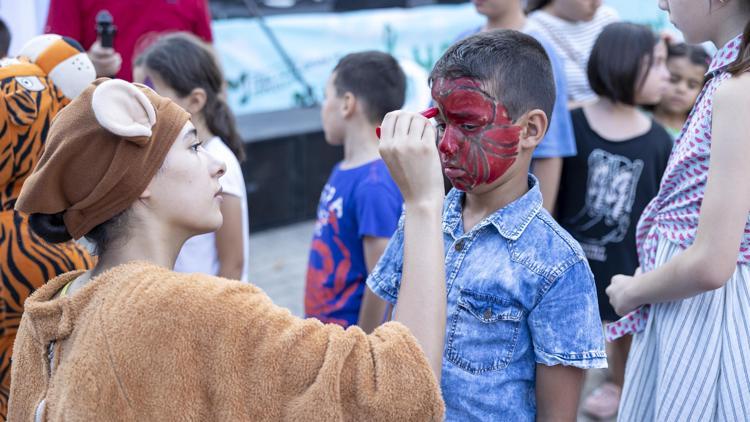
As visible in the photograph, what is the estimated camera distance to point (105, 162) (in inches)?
57.1

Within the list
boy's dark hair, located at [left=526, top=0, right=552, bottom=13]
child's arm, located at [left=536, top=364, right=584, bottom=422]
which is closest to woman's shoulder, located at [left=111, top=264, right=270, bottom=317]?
child's arm, located at [left=536, top=364, right=584, bottom=422]

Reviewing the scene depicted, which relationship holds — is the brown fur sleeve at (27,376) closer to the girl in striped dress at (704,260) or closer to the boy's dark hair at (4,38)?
the girl in striped dress at (704,260)

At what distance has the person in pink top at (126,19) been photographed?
403 centimetres

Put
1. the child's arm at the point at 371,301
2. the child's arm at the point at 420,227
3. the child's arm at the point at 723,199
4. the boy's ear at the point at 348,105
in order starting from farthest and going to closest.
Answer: the boy's ear at the point at 348,105 → the child's arm at the point at 371,301 → the child's arm at the point at 723,199 → the child's arm at the point at 420,227

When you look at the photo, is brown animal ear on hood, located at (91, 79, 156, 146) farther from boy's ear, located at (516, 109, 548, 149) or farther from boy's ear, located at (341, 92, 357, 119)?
boy's ear, located at (341, 92, 357, 119)

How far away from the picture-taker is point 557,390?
5.69ft

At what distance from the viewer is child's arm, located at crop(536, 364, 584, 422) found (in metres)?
1.73

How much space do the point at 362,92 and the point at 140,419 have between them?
1.83 metres

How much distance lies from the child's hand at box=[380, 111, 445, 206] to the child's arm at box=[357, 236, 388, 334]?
3.43 ft

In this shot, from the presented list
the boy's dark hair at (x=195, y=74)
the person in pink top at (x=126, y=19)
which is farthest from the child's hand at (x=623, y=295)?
the person in pink top at (x=126, y=19)

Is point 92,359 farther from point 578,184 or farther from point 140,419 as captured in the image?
point 578,184

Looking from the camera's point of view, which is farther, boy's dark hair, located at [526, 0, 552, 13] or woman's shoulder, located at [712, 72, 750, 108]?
boy's dark hair, located at [526, 0, 552, 13]

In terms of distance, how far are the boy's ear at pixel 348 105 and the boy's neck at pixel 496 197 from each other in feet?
3.51

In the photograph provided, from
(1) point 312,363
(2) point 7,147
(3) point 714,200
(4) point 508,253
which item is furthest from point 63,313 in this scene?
(3) point 714,200
